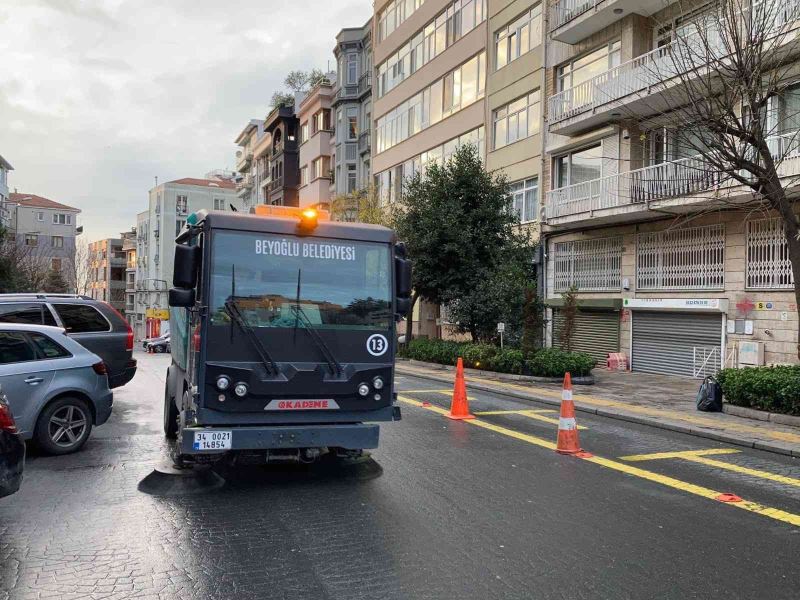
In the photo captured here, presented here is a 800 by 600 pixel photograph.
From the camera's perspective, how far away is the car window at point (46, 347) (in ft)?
25.7

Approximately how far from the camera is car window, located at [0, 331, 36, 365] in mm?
7523

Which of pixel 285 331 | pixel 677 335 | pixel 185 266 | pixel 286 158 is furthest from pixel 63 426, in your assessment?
pixel 286 158

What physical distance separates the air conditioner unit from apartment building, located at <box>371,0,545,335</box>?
382 inches

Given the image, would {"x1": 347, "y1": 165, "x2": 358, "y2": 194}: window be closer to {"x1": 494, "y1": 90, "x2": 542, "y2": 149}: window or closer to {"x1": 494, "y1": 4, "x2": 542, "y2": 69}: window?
{"x1": 494, "y1": 90, "x2": 542, "y2": 149}: window

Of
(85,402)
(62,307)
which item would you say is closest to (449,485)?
(85,402)

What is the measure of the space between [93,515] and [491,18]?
27170mm

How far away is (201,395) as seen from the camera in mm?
6090

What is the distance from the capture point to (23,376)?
7.54 m

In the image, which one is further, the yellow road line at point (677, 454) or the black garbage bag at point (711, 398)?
the black garbage bag at point (711, 398)

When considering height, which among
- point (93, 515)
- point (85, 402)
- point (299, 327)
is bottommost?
point (93, 515)

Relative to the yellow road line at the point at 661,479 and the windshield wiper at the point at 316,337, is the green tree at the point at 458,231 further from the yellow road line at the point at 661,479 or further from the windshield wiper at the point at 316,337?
the windshield wiper at the point at 316,337

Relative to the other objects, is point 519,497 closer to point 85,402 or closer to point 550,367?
point 85,402

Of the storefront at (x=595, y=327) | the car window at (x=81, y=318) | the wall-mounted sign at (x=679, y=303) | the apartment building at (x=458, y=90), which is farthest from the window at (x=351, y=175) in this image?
the car window at (x=81, y=318)

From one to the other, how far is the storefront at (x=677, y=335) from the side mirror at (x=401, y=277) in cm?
1390
